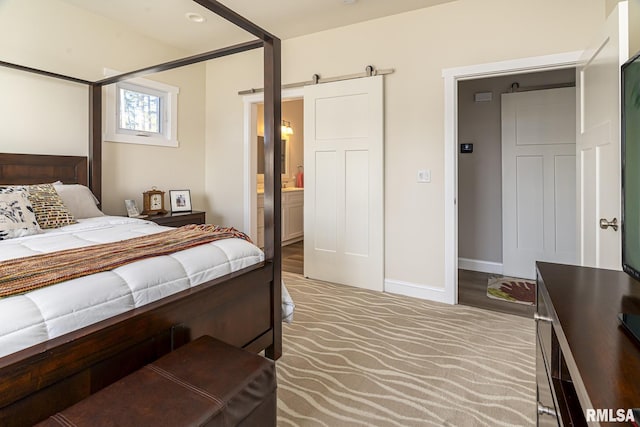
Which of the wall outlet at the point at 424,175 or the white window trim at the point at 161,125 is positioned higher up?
the white window trim at the point at 161,125

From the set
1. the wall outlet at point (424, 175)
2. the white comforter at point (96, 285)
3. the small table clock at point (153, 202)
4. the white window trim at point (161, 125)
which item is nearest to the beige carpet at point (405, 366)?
the white comforter at point (96, 285)

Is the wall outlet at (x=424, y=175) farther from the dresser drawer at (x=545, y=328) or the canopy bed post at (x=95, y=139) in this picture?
the canopy bed post at (x=95, y=139)

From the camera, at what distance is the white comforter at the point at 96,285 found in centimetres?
101

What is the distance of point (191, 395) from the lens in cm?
100

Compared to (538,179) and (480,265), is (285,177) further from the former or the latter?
(538,179)

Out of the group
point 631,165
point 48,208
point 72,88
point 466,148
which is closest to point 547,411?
point 631,165

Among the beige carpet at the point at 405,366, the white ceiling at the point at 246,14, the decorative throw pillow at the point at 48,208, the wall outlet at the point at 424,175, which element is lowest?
the beige carpet at the point at 405,366

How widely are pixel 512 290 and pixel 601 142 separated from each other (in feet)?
6.58

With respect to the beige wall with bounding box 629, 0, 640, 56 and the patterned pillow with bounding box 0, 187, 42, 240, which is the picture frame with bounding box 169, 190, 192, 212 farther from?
the beige wall with bounding box 629, 0, 640, 56

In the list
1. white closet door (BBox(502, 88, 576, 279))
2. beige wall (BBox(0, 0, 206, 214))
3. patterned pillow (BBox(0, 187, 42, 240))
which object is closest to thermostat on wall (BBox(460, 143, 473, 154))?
white closet door (BBox(502, 88, 576, 279))

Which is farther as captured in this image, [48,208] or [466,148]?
[466,148]

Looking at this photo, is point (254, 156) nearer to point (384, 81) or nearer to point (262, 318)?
point (384, 81)

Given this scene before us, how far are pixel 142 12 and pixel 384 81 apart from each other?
2.34 meters

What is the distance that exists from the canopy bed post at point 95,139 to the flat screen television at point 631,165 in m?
3.72
